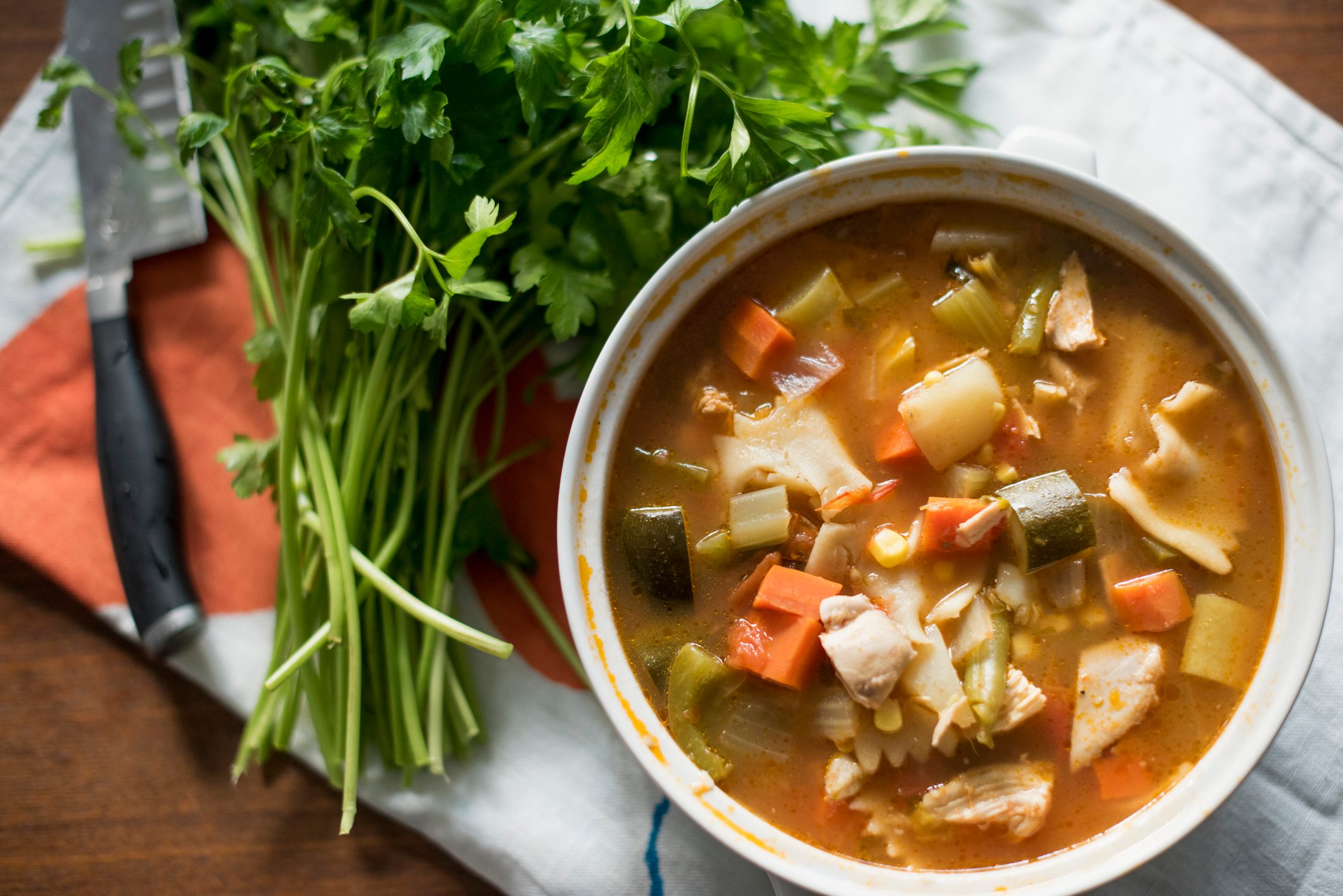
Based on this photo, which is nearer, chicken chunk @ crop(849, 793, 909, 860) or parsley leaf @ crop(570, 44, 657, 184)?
parsley leaf @ crop(570, 44, 657, 184)

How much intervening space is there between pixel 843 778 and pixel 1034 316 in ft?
3.19

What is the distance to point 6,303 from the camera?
2.45m

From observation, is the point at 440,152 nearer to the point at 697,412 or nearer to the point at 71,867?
the point at 697,412

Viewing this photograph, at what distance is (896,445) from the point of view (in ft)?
5.96

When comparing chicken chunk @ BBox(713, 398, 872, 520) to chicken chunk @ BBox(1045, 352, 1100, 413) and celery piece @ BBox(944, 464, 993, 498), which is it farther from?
chicken chunk @ BBox(1045, 352, 1100, 413)

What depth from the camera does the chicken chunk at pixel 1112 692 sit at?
68.2 inches

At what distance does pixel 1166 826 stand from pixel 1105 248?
3.61ft

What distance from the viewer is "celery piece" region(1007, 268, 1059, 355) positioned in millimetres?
1833

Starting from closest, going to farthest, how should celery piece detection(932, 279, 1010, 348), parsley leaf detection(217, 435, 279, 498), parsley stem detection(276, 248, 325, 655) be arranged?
celery piece detection(932, 279, 1010, 348)
parsley stem detection(276, 248, 325, 655)
parsley leaf detection(217, 435, 279, 498)

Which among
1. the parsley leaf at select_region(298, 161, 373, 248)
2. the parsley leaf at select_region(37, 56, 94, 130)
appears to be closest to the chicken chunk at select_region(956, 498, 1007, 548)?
the parsley leaf at select_region(298, 161, 373, 248)

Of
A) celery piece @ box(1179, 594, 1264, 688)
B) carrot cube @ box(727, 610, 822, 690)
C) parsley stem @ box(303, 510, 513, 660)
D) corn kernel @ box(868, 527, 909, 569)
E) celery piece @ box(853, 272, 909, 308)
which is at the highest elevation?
celery piece @ box(853, 272, 909, 308)

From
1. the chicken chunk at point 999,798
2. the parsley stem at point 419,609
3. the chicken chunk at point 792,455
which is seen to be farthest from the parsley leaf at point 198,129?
the chicken chunk at point 999,798

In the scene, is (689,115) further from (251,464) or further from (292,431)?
(251,464)

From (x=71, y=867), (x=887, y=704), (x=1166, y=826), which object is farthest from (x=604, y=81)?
(x=71, y=867)
